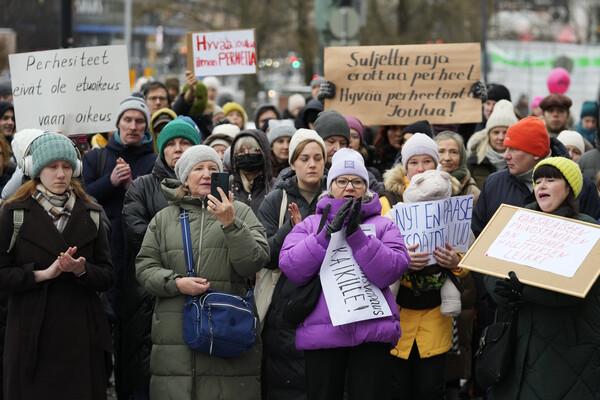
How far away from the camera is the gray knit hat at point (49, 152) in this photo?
6.76 metres

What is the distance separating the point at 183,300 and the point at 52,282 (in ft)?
2.39

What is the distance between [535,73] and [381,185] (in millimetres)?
19740

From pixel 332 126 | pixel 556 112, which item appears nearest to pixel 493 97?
pixel 556 112

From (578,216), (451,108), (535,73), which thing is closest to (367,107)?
(451,108)

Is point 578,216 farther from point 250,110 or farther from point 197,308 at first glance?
point 250,110

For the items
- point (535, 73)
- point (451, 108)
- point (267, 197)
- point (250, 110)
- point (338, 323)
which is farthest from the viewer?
point (250, 110)

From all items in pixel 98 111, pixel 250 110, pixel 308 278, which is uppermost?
pixel 98 111

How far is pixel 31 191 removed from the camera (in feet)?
22.2

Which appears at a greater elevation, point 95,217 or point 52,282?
point 95,217

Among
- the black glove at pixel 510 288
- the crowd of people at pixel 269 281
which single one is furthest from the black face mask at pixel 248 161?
the black glove at pixel 510 288

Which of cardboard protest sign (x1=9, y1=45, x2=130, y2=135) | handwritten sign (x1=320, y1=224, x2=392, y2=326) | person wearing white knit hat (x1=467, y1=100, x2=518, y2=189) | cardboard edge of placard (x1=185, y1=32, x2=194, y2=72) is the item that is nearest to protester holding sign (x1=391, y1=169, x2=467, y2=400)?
handwritten sign (x1=320, y1=224, x2=392, y2=326)

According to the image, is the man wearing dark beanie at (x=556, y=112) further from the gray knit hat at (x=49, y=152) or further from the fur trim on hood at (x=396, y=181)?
the gray knit hat at (x=49, y=152)

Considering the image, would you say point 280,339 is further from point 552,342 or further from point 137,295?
point 552,342

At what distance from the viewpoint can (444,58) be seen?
1003cm
